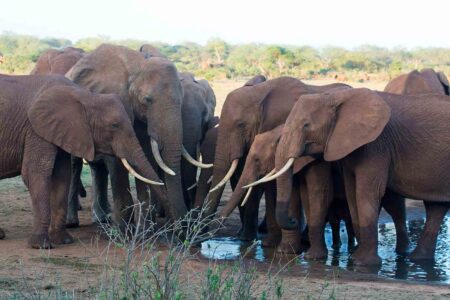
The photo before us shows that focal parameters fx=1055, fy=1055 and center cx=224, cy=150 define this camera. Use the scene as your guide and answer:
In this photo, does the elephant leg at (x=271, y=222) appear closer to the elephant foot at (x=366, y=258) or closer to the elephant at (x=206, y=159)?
the elephant at (x=206, y=159)

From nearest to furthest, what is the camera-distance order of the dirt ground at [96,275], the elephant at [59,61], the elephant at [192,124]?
the dirt ground at [96,275]
the elephant at [192,124]
the elephant at [59,61]

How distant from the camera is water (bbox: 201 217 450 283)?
8.83m

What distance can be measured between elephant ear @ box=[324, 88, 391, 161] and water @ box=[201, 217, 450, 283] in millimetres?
1035

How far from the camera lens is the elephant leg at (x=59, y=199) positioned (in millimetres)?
9219

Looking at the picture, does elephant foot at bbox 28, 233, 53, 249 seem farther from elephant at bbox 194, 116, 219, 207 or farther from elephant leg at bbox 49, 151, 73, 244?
elephant at bbox 194, 116, 219, 207

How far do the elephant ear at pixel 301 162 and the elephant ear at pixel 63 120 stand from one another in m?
1.78

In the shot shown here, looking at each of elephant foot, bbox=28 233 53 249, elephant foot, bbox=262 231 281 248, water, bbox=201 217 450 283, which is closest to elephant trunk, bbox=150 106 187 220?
water, bbox=201 217 450 283

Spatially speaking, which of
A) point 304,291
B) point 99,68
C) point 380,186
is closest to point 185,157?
point 99,68

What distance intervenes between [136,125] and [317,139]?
1917 millimetres

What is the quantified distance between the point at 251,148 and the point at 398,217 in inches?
66.1

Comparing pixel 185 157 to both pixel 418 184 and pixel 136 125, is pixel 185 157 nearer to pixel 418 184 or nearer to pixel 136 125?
pixel 136 125

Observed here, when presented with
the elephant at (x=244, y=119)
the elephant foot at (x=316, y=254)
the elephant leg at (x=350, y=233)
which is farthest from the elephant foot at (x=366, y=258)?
the elephant at (x=244, y=119)

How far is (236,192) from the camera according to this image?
9570mm

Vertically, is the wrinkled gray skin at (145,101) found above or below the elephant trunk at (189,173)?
above
